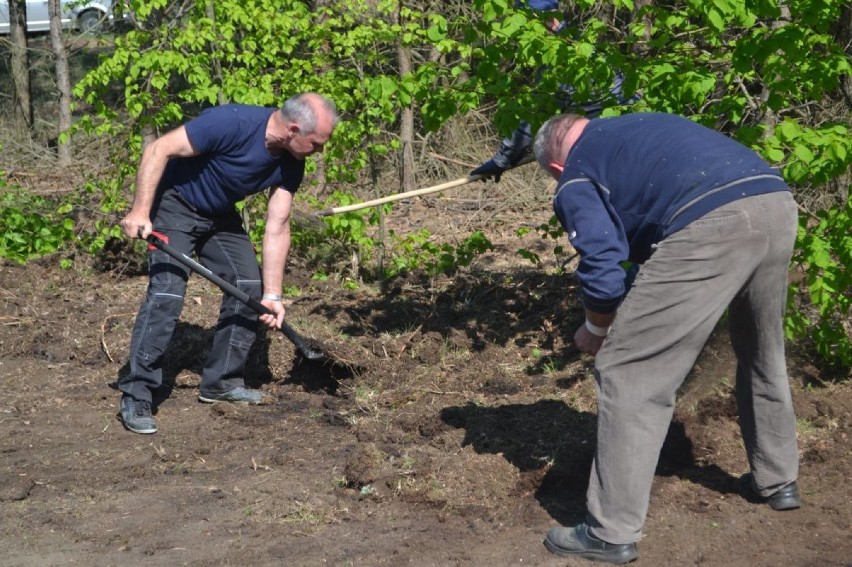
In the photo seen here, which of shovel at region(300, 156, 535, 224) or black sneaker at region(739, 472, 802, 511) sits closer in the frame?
black sneaker at region(739, 472, 802, 511)

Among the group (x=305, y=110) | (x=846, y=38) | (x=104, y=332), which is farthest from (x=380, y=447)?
(x=846, y=38)

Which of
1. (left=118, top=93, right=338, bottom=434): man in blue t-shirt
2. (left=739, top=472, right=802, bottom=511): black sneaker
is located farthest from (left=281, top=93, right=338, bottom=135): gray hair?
(left=739, top=472, right=802, bottom=511): black sneaker

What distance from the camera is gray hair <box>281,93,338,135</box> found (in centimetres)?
531

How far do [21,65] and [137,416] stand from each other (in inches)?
464

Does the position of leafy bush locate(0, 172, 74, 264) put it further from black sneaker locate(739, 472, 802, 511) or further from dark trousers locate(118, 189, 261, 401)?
black sneaker locate(739, 472, 802, 511)

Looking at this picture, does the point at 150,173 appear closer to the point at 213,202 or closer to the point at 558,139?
the point at 213,202

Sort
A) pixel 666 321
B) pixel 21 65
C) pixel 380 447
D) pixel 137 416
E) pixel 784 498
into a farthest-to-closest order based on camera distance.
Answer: pixel 21 65 → pixel 137 416 → pixel 380 447 → pixel 784 498 → pixel 666 321

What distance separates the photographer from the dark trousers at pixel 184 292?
562 cm

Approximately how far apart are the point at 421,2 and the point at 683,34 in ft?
15.6

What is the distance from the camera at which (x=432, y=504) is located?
14.6 feet

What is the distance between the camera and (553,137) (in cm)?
394

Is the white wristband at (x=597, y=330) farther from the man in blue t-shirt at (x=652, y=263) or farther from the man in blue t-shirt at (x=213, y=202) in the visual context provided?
the man in blue t-shirt at (x=213, y=202)

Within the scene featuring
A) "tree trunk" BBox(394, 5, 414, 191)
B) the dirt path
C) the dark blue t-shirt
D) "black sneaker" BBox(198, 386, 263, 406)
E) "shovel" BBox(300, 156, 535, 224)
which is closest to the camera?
the dirt path

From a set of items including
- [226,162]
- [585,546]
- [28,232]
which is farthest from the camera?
[28,232]
